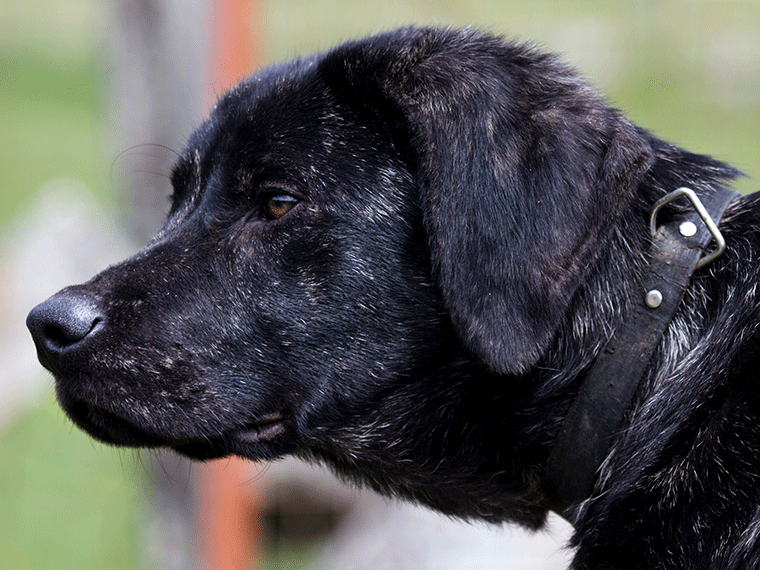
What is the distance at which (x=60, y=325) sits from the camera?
8.62 ft

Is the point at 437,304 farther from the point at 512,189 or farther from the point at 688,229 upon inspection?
the point at 688,229

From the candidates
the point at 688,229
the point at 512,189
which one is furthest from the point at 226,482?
the point at 688,229

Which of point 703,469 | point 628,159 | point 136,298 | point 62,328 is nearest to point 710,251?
point 628,159

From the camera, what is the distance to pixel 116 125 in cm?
519

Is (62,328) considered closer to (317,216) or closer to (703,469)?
(317,216)

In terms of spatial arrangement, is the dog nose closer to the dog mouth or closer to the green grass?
the dog mouth

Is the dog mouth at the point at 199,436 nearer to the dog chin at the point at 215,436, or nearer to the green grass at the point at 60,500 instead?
the dog chin at the point at 215,436

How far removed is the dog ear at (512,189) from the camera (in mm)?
2475

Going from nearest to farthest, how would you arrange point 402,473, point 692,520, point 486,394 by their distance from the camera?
point 692,520 < point 486,394 < point 402,473

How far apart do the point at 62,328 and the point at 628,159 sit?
172cm

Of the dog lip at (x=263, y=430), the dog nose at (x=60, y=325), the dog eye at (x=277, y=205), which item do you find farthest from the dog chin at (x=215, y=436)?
the dog eye at (x=277, y=205)

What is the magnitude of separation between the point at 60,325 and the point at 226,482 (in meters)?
2.58

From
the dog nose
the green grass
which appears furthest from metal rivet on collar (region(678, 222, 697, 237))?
the green grass

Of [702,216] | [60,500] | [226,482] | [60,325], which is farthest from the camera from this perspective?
[60,500]
